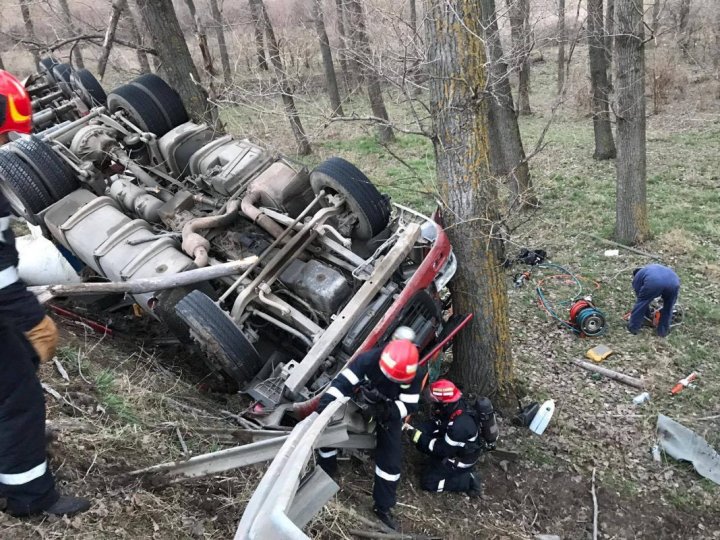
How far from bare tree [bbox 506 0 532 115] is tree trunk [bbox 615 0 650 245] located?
49.6 inches

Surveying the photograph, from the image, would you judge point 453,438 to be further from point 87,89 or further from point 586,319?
point 87,89

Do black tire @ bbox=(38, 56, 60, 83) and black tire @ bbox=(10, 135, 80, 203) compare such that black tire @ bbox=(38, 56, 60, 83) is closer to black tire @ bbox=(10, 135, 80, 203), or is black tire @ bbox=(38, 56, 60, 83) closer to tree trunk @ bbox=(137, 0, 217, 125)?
tree trunk @ bbox=(137, 0, 217, 125)

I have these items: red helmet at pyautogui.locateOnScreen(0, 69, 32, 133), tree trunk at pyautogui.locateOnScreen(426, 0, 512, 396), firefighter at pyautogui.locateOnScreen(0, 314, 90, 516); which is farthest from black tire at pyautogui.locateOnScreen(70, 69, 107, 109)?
firefighter at pyautogui.locateOnScreen(0, 314, 90, 516)

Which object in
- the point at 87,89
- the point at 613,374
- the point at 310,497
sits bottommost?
the point at 613,374

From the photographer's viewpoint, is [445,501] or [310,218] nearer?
[445,501]

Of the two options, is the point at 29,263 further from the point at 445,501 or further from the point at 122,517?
the point at 445,501

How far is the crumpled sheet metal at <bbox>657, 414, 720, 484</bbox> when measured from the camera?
4.69 meters

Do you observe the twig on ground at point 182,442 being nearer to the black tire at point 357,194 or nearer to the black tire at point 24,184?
the black tire at point 357,194

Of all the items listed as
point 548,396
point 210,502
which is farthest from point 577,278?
point 210,502

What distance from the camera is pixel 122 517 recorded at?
2.76 metres

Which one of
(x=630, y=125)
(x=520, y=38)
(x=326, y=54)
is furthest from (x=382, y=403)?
(x=326, y=54)

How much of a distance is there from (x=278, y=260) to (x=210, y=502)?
2027mm

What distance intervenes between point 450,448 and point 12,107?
3.48 metres

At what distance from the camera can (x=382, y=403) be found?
3.85m
